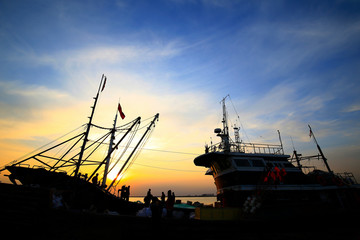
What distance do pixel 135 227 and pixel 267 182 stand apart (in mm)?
16127

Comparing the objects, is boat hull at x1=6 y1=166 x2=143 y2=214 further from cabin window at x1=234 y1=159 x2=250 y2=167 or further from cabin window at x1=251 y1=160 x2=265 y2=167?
cabin window at x1=251 y1=160 x2=265 y2=167

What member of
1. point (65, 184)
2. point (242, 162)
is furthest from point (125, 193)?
point (242, 162)

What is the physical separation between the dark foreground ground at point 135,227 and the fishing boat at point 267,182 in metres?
8.04

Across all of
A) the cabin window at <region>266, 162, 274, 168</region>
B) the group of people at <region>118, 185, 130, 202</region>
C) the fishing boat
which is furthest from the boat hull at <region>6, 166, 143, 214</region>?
the cabin window at <region>266, 162, 274, 168</region>

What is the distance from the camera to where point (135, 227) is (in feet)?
23.9

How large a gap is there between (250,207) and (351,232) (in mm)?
8512

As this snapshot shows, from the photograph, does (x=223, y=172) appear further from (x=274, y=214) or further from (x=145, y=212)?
(x=145, y=212)

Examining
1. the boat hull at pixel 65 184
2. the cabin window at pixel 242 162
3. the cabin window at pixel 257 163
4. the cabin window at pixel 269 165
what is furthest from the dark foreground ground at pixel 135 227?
the cabin window at pixel 269 165

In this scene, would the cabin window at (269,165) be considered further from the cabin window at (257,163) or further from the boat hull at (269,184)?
the cabin window at (257,163)

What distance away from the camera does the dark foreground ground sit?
7.21 metres

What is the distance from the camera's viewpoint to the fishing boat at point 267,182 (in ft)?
56.9

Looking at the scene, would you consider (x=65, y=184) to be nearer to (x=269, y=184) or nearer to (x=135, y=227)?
(x=135, y=227)

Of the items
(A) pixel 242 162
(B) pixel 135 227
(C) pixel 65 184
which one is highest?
(A) pixel 242 162

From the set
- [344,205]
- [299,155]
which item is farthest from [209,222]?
[299,155]
